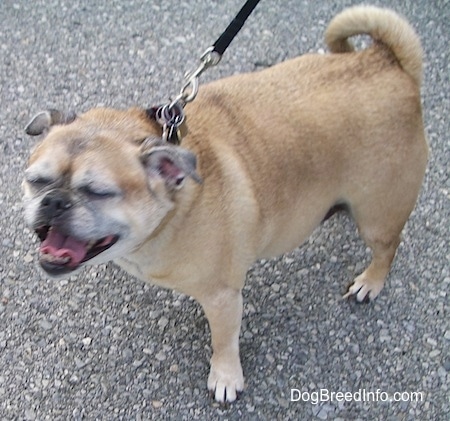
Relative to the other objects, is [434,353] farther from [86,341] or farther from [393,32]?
[86,341]

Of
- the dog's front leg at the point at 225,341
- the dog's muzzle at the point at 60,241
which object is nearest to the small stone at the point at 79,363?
the dog's front leg at the point at 225,341

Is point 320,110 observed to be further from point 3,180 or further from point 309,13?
point 309,13

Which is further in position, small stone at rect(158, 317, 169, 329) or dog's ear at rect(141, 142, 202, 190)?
small stone at rect(158, 317, 169, 329)

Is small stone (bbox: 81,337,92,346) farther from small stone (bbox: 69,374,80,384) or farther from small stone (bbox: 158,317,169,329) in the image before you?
small stone (bbox: 158,317,169,329)

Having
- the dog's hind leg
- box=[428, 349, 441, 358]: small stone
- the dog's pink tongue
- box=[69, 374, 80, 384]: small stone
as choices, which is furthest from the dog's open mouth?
box=[428, 349, 441, 358]: small stone

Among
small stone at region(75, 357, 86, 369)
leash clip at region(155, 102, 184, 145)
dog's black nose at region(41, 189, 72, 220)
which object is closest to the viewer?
dog's black nose at region(41, 189, 72, 220)

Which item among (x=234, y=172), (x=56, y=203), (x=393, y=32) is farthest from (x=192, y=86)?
(x=393, y=32)

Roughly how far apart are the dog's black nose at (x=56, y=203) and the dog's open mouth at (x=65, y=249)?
0.06 meters

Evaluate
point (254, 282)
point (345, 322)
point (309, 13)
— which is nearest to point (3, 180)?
point (254, 282)

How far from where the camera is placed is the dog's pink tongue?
1938mm

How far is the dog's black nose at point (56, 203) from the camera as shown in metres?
1.86

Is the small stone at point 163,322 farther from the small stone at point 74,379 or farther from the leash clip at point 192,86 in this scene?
the leash clip at point 192,86

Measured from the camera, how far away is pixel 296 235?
265 centimetres

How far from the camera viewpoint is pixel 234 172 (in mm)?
2297
